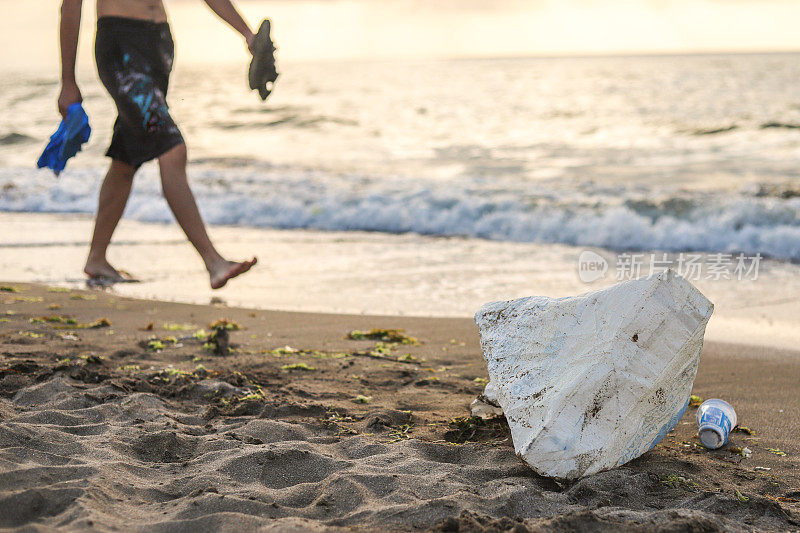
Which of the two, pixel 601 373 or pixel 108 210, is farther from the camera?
pixel 108 210

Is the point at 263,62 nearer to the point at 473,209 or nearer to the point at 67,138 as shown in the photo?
the point at 67,138

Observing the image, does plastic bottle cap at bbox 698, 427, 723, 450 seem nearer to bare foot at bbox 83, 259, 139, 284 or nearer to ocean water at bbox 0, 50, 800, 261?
bare foot at bbox 83, 259, 139, 284

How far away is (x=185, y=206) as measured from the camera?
3498mm

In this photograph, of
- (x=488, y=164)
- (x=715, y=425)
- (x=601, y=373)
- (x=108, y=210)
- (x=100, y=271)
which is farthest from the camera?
(x=488, y=164)

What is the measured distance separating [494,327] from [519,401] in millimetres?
358

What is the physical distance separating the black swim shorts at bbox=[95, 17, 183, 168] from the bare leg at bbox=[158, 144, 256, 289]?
84 mm

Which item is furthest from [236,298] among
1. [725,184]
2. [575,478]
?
[725,184]

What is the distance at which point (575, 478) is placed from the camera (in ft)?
7.14

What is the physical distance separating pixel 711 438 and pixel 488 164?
11.0 m

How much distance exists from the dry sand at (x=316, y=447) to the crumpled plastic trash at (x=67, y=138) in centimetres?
91

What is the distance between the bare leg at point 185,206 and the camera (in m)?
3.48

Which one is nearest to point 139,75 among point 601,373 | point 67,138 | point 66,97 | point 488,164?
point 66,97

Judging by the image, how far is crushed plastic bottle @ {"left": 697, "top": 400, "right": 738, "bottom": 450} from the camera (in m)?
2.65

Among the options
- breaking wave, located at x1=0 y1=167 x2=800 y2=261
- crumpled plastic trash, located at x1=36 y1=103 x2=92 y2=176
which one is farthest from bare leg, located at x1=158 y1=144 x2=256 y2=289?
breaking wave, located at x1=0 y1=167 x2=800 y2=261
